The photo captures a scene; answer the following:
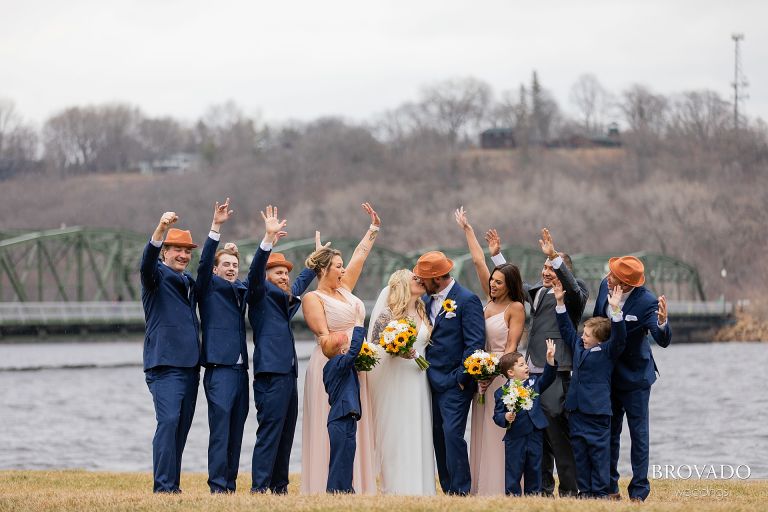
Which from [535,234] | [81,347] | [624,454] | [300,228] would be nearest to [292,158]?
[300,228]

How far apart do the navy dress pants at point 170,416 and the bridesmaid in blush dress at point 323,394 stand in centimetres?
113

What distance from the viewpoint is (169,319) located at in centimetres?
1281

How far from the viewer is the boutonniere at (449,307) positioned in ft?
42.9

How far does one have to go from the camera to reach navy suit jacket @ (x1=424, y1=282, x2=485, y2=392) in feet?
42.9

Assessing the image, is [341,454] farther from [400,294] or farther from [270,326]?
[400,294]

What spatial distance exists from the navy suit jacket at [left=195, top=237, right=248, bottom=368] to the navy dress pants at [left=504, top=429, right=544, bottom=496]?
2.66 m

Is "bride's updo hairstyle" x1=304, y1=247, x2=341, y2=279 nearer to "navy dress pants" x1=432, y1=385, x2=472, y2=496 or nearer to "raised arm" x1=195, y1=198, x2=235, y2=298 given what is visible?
"raised arm" x1=195, y1=198, x2=235, y2=298

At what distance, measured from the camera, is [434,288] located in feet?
43.9

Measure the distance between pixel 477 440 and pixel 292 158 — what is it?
14229 centimetres

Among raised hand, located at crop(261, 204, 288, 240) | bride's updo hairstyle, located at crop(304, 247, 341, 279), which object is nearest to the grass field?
bride's updo hairstyle, located at crop(304, 247, 341, 279)

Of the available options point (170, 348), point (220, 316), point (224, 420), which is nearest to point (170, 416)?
point (224, 420)

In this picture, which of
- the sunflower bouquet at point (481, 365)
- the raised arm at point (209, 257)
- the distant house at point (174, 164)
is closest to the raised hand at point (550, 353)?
the sunflower bouquet at point (481, 365)

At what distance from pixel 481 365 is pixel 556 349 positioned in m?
0.82

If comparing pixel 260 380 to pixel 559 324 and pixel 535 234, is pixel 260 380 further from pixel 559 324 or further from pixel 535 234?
pixel 535 234
